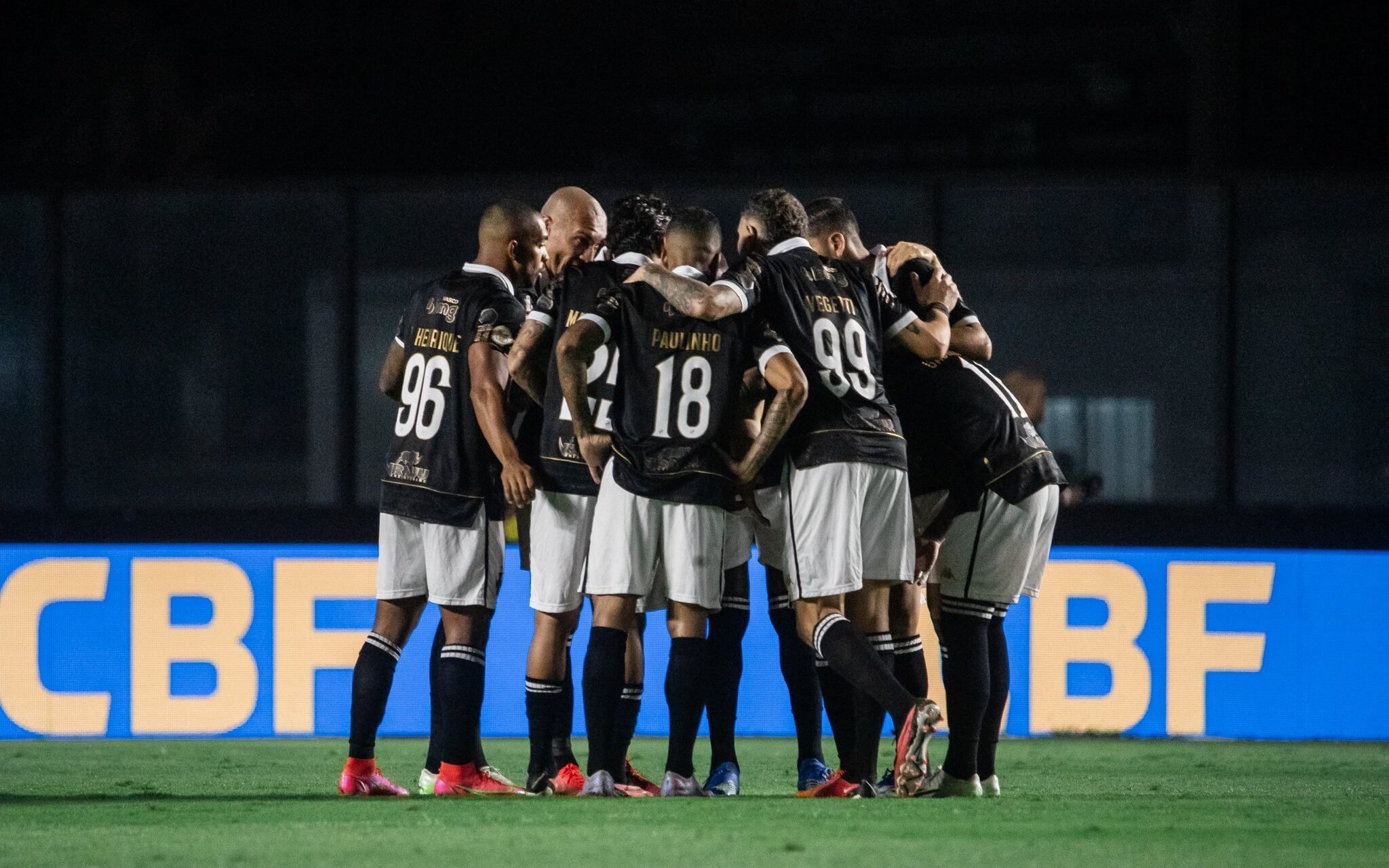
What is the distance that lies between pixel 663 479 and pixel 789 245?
855 mm

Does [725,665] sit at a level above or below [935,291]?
below

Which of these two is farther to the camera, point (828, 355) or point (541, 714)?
point (541, 714)

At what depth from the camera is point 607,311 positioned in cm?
534

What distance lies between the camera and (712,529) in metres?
5.34

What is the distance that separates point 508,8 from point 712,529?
672 inches

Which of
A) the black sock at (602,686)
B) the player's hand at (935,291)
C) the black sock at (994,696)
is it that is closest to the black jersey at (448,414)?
the black sock at (602,686)

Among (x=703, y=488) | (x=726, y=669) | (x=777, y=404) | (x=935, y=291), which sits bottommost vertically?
(x=726, y=669)

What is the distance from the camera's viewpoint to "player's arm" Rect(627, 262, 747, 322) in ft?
16.9

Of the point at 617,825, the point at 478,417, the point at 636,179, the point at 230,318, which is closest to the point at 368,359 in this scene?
the point at 230,318

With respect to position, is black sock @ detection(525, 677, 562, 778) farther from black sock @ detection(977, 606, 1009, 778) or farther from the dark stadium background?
the dark stadium background

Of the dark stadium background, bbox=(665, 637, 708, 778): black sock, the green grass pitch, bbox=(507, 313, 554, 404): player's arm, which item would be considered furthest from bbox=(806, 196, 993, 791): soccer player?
the dark stadium background

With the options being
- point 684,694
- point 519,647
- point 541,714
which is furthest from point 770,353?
point 519,647

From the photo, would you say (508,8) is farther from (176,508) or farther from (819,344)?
(819,344)

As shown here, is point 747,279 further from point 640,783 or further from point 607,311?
point 640,783
